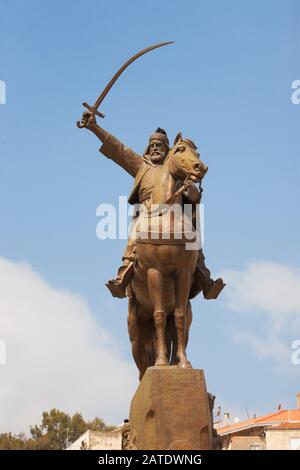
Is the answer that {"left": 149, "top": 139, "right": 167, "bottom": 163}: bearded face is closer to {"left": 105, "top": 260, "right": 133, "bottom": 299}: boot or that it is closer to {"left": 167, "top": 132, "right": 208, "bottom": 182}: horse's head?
{"left": 167, "top": 132, "right": 208, "bottom": 182}: horse's head

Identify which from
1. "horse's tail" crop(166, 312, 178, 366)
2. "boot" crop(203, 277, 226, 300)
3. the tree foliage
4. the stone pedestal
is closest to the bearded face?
"boot" crop(203, 277, 226, 300)

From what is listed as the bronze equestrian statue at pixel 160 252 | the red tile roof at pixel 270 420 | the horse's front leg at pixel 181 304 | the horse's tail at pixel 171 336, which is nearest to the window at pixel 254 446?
the red tile roof at pixel 270 420

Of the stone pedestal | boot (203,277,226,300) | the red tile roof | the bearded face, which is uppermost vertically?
the red tile roof

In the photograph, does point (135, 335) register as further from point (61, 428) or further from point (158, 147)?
point (61, 428)

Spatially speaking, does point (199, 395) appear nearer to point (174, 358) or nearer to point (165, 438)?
point (165, 438)

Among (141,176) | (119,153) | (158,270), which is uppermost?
(119,153)

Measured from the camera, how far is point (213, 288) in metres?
9.95

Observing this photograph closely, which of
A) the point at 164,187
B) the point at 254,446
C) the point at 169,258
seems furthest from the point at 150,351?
the point at 254,446

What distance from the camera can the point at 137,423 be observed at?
892 centimetres

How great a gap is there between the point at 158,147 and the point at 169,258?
2115 millimetres

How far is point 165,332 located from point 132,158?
2672mm

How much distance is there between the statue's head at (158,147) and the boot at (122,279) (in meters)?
1.63

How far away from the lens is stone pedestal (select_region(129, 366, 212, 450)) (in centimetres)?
842
